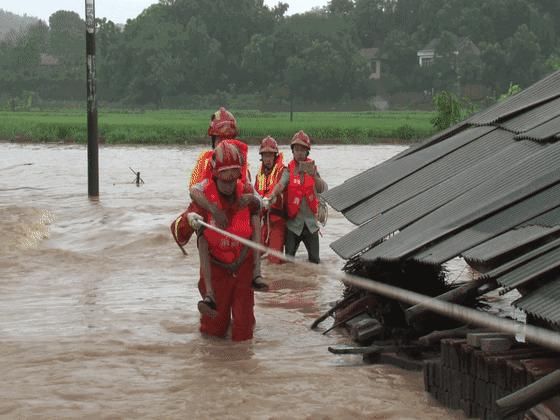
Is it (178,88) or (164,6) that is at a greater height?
(164,6)

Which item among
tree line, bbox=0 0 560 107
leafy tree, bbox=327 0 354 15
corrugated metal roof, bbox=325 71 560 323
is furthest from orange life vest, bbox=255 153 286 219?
leafy tree, bbox=327 0 354 15

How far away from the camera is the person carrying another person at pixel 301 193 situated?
13422 millimetres

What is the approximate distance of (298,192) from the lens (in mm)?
13664

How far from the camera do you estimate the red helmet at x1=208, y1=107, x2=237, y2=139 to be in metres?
9.99

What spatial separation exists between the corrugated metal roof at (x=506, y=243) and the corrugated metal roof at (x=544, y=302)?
Result: 496 millimetres

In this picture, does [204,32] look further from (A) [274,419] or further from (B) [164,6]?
(A) [274,419]

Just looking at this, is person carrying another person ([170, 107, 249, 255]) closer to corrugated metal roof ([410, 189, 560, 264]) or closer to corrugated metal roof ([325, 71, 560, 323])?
corrugated metal roof ([325, 71, 560, 323])

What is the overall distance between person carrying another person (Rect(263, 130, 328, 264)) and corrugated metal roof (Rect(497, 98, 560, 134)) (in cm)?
378

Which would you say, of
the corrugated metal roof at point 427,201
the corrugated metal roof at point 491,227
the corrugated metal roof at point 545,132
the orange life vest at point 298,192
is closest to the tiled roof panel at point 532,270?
the corrugated metal roof at point 491,227

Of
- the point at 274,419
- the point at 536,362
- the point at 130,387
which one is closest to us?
the point at 536,362

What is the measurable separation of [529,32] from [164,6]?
128 ft

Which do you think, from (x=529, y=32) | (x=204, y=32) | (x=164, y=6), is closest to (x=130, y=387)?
(x=529, y=32)

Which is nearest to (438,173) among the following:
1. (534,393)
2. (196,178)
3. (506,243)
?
(196,178)

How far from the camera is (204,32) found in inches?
4129
